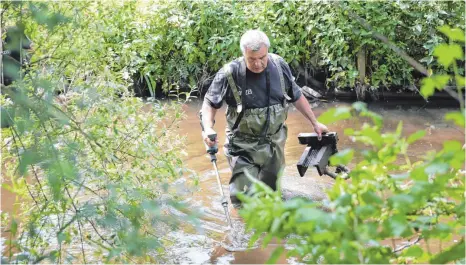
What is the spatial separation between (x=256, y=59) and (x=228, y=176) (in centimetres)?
240

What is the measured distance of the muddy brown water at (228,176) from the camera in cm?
569

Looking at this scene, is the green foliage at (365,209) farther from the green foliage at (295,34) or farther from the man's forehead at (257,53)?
the green foliage at (295,34)

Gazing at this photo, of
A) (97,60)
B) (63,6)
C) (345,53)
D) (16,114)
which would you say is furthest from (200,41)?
(16,114)

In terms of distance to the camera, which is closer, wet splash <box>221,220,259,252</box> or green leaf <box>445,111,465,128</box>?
green leaf <box>445,111,465,128</box>

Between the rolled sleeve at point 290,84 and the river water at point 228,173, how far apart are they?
1.06m

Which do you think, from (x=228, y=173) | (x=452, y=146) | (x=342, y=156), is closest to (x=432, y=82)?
(x=452, y=146)

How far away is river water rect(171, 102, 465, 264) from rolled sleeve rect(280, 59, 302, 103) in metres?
1.06

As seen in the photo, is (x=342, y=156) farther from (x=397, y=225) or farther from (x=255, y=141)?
(x=255, y=141)

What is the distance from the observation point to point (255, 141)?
20.9 feet

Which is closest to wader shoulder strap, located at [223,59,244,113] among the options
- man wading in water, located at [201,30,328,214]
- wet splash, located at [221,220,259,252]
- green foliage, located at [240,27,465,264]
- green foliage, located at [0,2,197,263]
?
man wading in water, located at [201,30,328,214]

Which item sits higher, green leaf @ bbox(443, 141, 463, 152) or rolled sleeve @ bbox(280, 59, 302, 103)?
green leaf @ bbox(443, 141, 463, 152)

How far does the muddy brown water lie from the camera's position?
18.7ft

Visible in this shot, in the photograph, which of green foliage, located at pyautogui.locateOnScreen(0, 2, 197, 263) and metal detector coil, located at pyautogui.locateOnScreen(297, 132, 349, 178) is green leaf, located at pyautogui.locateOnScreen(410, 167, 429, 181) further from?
metal detector coil, located at pyautogui.locateOnScreen(297, 132, 349, 178)

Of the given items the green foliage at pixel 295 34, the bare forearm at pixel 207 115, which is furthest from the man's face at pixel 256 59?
the green foliage at pixel 295 34
